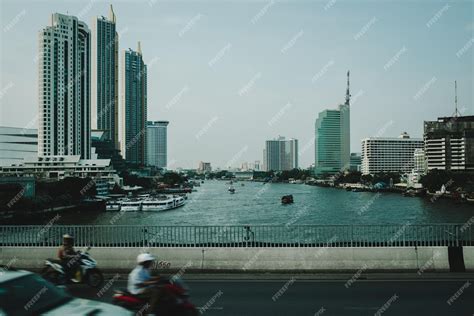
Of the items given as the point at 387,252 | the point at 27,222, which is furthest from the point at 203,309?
the point at 27,222

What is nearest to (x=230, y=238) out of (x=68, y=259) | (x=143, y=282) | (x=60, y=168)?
(x=68, y=259)

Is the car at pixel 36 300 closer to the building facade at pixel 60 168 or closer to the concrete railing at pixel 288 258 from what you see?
the concrete railing at pixel 288 258

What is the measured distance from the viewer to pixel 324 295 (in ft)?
40.0

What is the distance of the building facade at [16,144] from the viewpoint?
148m

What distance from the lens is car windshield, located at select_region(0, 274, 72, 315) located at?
711 centimetres

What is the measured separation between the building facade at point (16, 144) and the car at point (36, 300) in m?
152

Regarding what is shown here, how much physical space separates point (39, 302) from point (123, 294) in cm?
233

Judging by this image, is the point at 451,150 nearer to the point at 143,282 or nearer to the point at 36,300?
the point at 143,282

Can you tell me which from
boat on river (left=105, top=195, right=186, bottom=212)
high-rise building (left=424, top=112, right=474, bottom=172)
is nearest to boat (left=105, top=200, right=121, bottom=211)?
boat on river (left=105, top=195, right=186, bottom=212)

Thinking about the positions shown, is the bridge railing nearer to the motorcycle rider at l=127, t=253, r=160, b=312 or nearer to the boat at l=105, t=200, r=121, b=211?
the motorcycle rider at l=127, t=253, r=160, b=312

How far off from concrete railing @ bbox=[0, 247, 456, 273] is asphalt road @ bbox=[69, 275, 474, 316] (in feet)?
2.85

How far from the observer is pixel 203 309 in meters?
10.8

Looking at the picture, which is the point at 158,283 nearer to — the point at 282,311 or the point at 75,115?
the point at 282,311

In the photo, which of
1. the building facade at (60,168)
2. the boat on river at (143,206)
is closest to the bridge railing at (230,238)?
the boat on river at (143,206)
